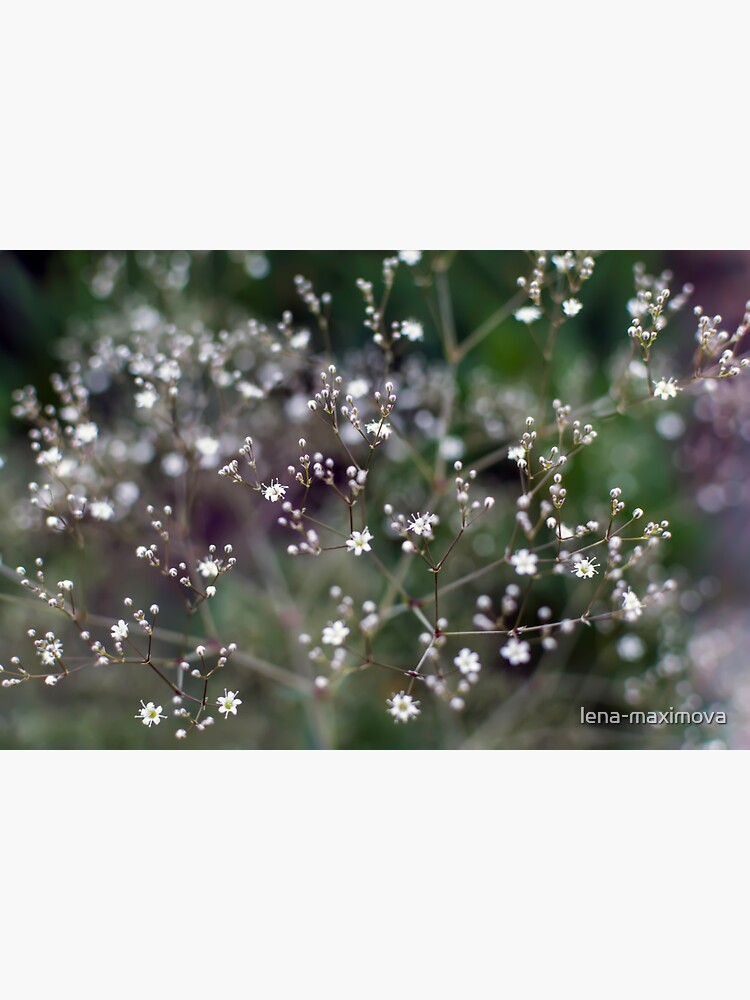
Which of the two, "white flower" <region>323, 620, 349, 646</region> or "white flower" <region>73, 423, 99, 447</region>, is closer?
"white flower" <region>323, 620, 349, 646</region>

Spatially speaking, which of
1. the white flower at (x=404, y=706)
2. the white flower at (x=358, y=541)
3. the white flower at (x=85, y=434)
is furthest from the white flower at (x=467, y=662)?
the white flower at (x=85, y=434)

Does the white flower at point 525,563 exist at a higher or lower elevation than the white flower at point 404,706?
higher

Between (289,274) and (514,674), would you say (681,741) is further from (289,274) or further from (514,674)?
(289,274)

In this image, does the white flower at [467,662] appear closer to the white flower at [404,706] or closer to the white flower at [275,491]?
the white flower at [404,706]

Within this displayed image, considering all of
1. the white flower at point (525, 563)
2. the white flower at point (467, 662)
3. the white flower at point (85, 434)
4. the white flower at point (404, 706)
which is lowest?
the white flower at point (404, 706)

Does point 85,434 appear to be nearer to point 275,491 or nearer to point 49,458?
point 49,458

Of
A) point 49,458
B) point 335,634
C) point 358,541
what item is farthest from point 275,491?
point 49,458

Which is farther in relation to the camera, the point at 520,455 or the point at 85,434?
the point at 85,434

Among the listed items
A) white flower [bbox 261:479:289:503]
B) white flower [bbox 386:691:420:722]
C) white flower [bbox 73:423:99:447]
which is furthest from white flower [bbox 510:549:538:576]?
white flower [bbox 73:423:99:447]

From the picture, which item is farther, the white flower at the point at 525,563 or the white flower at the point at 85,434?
the white flower at the point at 85,434

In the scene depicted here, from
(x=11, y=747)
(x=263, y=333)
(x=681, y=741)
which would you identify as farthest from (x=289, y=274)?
(x=681, y=741)

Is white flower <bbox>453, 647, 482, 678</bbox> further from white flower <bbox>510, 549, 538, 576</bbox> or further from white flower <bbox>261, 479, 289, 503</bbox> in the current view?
white flower <bbox>261, 479, 289, 503</bbox>
